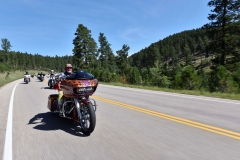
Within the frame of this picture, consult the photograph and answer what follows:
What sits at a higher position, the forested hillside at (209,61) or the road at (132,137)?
the forested hillside at (209,61)

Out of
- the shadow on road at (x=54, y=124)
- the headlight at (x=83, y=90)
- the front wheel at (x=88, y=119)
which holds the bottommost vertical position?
the shadow on road at (x=54, y=124)

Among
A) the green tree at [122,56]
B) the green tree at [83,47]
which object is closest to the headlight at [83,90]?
the green tree at [83,47]

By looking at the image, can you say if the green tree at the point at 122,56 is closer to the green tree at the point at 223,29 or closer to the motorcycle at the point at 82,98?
the green tree at the point at 223,29

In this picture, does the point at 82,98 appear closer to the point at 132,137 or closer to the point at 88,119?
the point at 88,119

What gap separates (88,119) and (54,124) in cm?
166

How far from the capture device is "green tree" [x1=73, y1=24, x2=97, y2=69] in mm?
55938

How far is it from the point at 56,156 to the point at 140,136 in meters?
1.99

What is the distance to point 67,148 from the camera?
421cm

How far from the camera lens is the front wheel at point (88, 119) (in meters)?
4.93

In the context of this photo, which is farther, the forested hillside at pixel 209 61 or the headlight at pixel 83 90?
the forested hillside at pixel 209 61

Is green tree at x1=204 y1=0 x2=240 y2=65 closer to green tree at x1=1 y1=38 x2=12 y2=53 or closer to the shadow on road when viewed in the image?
the shadow on road

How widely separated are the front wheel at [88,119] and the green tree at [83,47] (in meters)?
51.8

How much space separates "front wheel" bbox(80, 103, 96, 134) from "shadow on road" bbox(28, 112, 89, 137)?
0.19 meters

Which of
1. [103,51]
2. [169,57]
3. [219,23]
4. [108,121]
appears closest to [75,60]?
[103,51]
